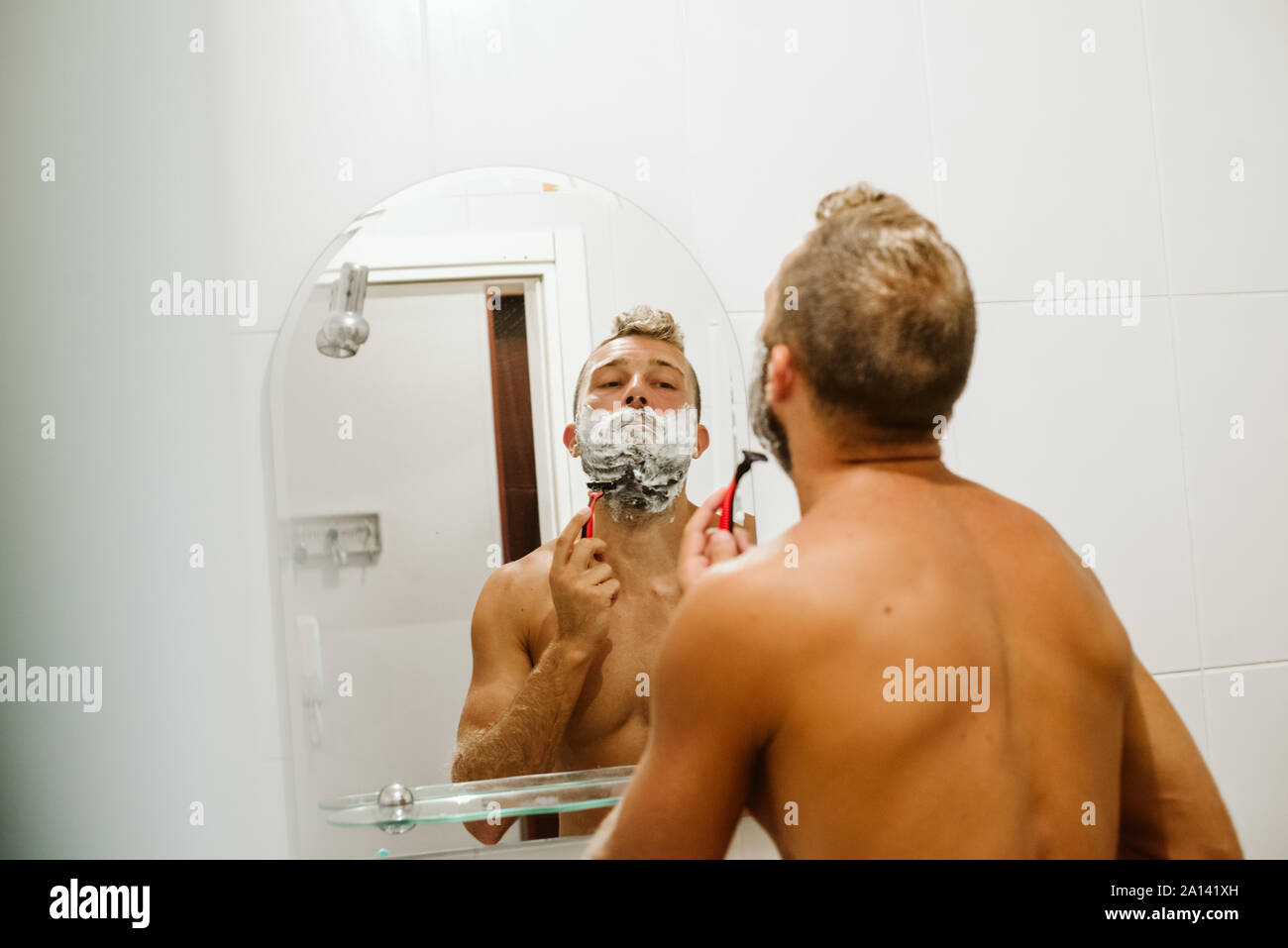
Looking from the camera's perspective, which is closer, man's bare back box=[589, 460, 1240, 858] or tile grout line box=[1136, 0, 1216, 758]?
man's bare back box=[589, 460, 1240, 858]

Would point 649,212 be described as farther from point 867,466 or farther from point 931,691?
point 931,691

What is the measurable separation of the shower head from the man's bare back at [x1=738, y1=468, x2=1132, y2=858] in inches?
17.9

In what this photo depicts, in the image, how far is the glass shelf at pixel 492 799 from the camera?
0.85 m

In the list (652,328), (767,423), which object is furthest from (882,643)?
(652,328)

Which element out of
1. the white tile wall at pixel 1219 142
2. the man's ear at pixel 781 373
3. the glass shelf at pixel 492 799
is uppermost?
the white tile wall at pixel 1219 142

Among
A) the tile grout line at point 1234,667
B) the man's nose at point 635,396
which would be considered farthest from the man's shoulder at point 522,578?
the tile grout line at point 1234,667

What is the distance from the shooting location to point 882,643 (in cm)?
61

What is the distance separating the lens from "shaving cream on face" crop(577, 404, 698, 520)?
893 millimetres

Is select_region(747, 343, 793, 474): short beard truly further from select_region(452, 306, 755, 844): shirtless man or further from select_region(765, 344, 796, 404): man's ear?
select_region(452, 306, 755, 844): shirtless man

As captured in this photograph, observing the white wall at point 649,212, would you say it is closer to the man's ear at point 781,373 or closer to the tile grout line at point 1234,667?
the tile grout line at point 1234,667

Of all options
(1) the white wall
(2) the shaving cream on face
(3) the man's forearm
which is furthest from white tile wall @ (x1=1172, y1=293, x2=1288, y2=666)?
(3) the man's forearm

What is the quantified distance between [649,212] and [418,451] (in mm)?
312

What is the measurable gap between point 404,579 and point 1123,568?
0.71 metres
